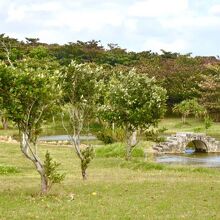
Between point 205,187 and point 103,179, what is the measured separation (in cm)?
551

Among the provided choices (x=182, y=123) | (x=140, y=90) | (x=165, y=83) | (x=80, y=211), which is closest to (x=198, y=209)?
(x=80, y=211)

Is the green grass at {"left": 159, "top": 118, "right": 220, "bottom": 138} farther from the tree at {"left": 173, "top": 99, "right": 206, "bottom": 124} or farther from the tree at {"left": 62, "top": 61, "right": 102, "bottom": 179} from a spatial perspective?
the tree at {"left": 62, "top": 61, "right": 102, "bottom": 179}

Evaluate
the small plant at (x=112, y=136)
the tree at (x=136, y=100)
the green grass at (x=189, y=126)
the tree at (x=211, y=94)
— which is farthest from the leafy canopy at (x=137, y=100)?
the tree at (x=211, y=94)

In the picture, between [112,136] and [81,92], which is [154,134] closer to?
[112,136]

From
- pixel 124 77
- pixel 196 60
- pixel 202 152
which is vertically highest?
pixel 196 60

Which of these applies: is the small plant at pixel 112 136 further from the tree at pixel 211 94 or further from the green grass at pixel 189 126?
the tree at pixel 211 94

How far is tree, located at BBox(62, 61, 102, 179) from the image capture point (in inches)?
1003

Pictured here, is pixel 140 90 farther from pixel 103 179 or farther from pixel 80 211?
pixel 80 211

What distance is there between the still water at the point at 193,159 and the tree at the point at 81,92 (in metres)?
15.2

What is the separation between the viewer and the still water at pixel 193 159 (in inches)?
1615

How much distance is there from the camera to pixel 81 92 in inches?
1029

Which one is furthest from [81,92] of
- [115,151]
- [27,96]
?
[115,151]

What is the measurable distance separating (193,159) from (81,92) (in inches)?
815

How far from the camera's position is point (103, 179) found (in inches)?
1014
